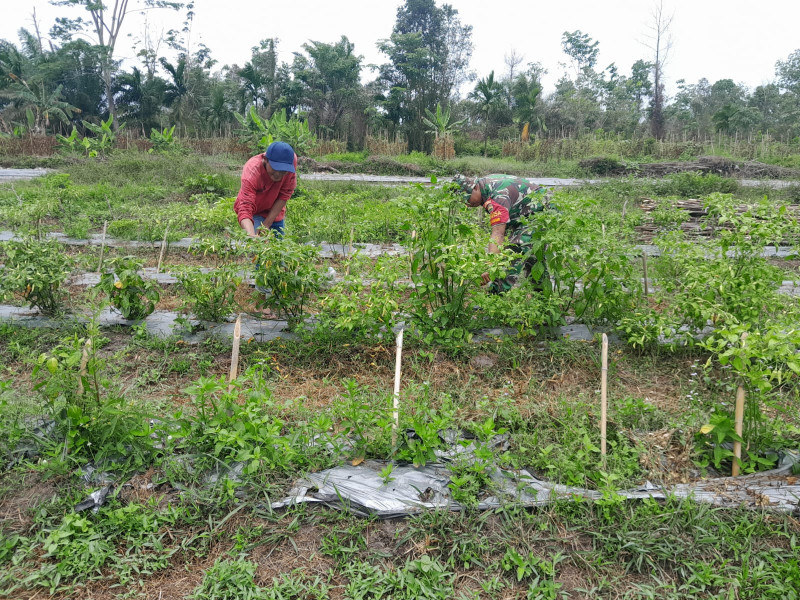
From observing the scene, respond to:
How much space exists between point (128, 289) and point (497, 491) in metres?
3.13

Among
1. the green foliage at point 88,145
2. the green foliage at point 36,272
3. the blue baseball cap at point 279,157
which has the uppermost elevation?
the green foliage at point 88,145

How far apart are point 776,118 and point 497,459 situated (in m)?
33.9

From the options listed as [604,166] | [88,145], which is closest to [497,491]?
[604,166]

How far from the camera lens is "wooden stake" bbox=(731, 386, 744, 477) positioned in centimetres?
251

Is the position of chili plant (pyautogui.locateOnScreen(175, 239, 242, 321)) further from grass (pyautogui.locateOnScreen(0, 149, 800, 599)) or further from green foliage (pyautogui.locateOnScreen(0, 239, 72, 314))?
green foliage (pyautogui.locateOnScreen(0, 239, 72, 314))

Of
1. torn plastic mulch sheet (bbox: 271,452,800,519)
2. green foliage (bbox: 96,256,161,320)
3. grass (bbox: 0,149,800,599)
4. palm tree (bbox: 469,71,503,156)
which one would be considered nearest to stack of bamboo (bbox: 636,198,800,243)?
grass (bbox: 0,149,800,599)

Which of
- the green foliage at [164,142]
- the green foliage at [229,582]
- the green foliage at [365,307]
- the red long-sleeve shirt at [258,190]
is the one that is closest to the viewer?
the green foliage at [229,582]

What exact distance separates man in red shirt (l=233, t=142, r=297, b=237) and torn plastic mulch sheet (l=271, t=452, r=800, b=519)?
2.34m

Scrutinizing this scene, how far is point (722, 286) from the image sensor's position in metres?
3.32

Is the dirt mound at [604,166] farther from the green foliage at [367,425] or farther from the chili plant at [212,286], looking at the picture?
the green foliage at [367,425]

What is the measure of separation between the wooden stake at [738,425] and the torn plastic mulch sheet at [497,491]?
6cm

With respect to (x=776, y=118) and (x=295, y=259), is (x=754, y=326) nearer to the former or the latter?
(x=295, y=259)

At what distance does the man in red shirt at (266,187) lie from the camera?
14.8 feet

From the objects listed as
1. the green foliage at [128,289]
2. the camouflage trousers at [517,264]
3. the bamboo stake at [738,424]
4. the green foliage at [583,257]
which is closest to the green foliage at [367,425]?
the green foliage at [583,257]
